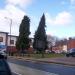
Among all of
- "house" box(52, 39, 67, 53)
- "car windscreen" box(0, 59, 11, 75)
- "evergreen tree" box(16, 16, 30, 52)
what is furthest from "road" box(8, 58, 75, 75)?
"house" box(52, 39, 67, 53)

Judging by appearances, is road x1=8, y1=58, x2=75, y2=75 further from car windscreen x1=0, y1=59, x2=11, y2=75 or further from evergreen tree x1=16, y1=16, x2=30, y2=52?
evergreen tree x1=16, y1=16, x2=30, y2=52

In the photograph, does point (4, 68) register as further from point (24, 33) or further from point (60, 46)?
point (60, 46)

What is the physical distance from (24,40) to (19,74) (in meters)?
56.2

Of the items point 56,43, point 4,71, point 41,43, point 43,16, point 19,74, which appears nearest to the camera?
point 4,71

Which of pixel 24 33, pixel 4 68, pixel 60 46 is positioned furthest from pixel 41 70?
pixel 60 46

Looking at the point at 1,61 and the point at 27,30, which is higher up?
the point at 27,30

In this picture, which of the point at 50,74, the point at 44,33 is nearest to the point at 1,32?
the point at 44,33

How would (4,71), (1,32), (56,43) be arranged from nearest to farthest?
(4,71), (1,32), (56,43)

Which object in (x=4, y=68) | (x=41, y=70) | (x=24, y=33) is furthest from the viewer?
(x=24, y=33)

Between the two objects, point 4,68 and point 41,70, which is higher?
point 4,68

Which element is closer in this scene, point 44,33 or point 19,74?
point 19,74

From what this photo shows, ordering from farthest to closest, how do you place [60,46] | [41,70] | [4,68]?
1. [60,46]
2. [41,70]
3. [4,68]

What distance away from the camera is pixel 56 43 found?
170125mm

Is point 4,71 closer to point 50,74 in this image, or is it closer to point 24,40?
point 50,74
